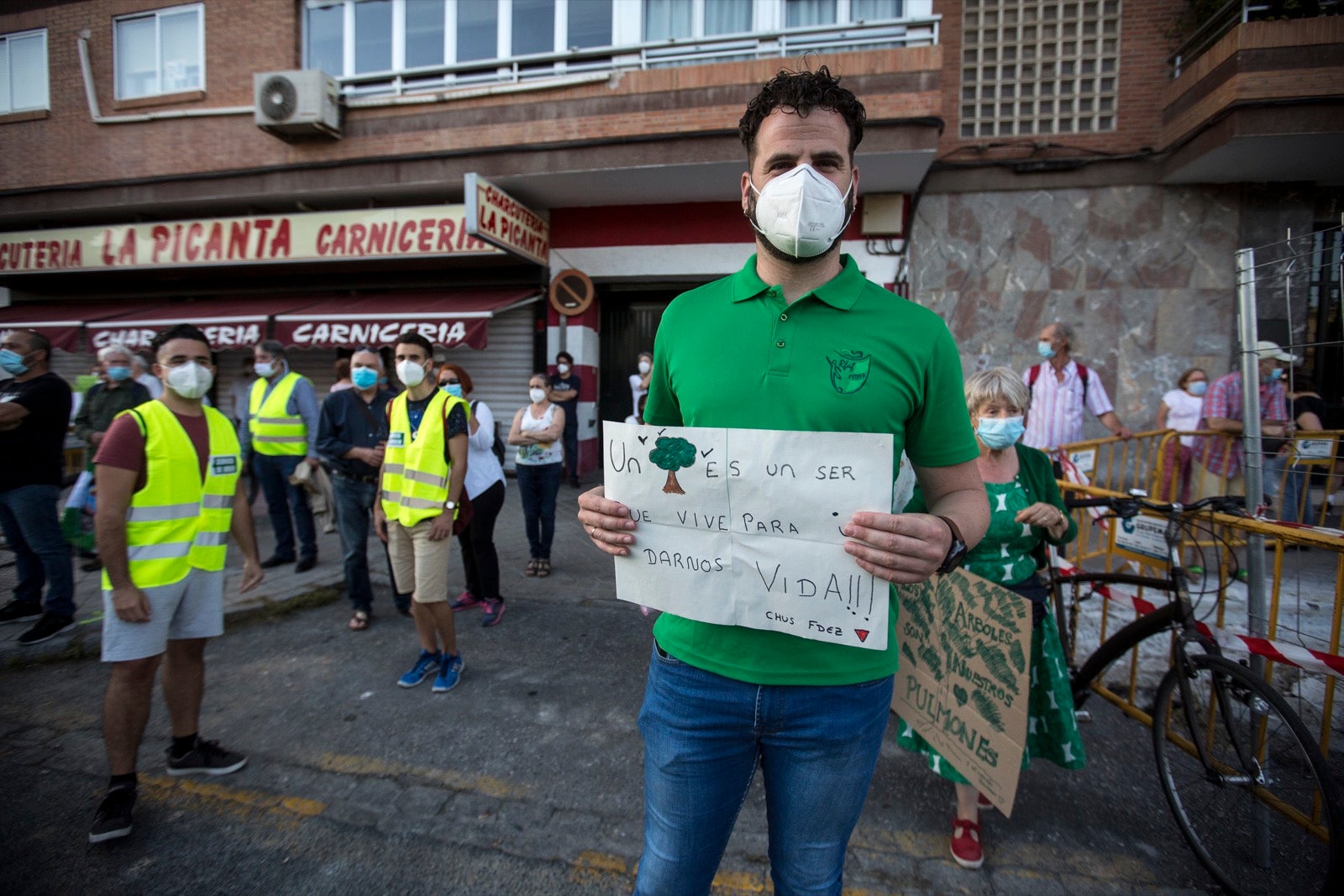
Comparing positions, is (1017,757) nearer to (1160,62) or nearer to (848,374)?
(848,374)

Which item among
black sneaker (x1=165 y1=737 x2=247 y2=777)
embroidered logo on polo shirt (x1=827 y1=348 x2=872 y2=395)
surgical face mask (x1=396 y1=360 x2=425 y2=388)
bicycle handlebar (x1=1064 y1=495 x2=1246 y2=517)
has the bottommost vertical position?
black sneaker (x1=165 y1=737 x2=247 y2=777)

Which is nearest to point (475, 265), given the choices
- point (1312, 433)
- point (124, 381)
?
point (124, 381)

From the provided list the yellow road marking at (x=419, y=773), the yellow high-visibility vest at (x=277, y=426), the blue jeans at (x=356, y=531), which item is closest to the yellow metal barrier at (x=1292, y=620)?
the yellow road marking at (x=419, y=773)

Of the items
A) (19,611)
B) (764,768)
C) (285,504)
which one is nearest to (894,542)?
(764,768)

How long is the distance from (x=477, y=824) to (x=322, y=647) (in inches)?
96.6

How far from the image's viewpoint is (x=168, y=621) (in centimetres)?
292

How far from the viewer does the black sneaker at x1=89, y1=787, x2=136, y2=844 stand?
2.61 meters

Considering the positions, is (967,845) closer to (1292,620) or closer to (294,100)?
(1292,620)

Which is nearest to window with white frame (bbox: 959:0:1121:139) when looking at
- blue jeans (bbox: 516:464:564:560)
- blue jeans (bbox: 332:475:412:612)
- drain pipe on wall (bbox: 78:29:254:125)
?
blue jeans (bbox: 516:464:564:560)

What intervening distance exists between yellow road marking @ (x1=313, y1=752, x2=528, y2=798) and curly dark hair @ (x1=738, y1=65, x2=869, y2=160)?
287cm

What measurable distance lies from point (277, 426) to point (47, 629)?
2390mm

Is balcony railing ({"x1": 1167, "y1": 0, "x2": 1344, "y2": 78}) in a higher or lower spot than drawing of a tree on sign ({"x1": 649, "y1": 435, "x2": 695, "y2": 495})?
higher

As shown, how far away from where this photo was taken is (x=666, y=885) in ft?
4.87

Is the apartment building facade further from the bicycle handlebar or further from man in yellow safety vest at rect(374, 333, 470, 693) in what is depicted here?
the bicycle handlebar
